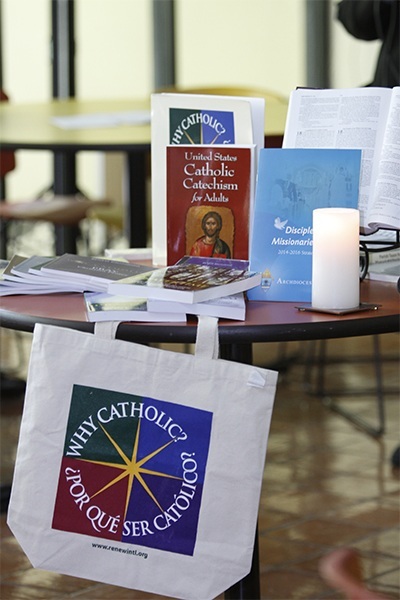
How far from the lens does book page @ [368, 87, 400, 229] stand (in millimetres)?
1659

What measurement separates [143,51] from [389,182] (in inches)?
191

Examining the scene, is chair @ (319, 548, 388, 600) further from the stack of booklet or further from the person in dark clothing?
the person in dark clothing

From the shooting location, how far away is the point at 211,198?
5.82 ft

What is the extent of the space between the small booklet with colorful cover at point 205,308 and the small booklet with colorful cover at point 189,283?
1 centimetres

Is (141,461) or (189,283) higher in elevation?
(189,283)

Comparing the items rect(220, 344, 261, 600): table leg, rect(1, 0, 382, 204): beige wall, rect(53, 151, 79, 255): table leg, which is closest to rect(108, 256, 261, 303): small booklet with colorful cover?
rect(220, 344, 261, 600): table leg

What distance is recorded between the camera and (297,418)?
354 cm

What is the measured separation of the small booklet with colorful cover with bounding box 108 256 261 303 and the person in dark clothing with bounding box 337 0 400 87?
164cm

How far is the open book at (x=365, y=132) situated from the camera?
1667mm

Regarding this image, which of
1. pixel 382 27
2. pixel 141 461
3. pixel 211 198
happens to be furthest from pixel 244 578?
pixel 382 27

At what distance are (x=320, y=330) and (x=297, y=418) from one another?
207 cm

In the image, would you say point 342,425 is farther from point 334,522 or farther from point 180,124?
point 180,124

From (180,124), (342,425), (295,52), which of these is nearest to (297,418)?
(342,425)

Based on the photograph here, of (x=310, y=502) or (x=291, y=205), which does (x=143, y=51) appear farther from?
(x=291, y=205)
